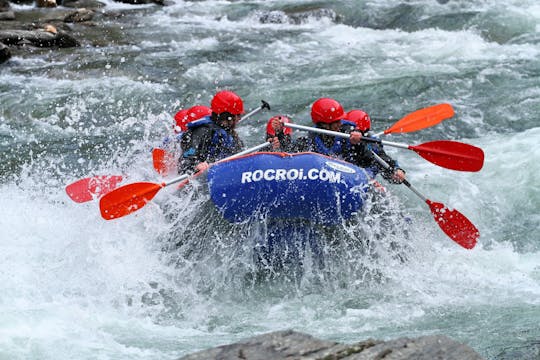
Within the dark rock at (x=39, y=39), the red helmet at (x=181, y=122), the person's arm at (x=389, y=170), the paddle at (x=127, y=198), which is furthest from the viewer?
the dark rock at (x=39, y=39)

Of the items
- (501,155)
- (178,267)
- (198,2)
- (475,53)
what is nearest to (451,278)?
(178,267)

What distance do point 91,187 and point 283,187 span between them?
1.82 meters

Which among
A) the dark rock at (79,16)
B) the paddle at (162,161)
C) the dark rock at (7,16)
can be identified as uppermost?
the dark rock at (7,16)

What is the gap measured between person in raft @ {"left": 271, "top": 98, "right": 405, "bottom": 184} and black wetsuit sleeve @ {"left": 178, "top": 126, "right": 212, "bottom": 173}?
1.87ft

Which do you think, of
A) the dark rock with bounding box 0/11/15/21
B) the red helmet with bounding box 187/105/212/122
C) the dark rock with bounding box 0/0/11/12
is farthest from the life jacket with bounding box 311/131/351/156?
the dark rock with bounding box 0/0/11/12

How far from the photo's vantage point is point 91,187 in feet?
21.7

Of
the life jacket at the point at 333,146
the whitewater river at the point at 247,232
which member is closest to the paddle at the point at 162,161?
the whitewater river at the point at 247,232

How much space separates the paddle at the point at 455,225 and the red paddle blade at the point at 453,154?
32 centimetres

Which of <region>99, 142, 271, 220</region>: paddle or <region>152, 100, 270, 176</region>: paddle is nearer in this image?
<region>99, 142, 271, 220</region>: paddle

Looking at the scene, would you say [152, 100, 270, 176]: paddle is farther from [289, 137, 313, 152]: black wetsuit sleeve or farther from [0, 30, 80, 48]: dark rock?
[0, 30, 80, 48]: dark rock

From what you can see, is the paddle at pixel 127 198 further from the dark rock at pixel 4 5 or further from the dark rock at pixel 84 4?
the dark rock at pixel 84 4

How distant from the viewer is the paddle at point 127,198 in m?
6.01

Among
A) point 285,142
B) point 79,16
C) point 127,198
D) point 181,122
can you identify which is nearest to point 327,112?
point 285,142

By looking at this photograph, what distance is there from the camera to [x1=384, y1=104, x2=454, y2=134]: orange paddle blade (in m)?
7.04
